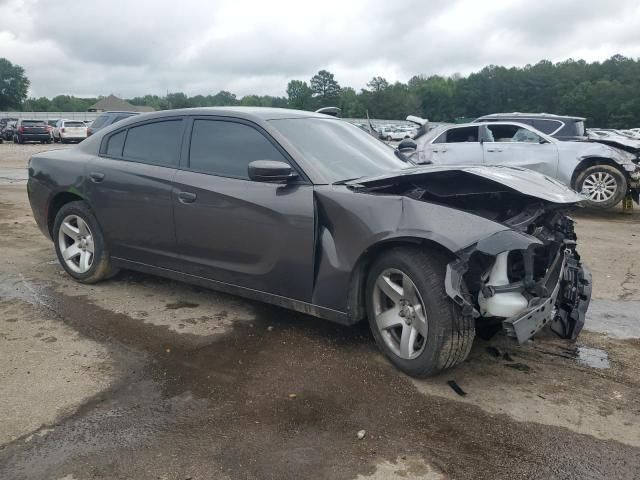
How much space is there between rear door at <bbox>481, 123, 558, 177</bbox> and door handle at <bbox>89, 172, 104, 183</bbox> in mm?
7146

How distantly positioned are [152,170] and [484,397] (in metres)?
→ 3.05

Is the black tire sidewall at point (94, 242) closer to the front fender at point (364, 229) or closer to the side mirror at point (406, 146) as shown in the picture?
the front fender at point (364, 229)

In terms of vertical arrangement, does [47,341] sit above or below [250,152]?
below

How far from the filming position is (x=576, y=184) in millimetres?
10164

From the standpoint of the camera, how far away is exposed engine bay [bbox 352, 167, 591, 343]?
3.13 meters

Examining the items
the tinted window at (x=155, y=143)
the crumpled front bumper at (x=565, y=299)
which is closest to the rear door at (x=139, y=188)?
the tinted window at (x=155, y=143)

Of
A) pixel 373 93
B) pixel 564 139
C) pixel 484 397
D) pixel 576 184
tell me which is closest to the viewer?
pixel 484 397

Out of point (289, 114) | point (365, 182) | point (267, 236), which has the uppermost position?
point (289, 114)

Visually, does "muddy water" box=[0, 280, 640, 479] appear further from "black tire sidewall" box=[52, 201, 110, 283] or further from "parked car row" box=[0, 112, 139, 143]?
"parked car row" box=[0, 112, 139, 143]

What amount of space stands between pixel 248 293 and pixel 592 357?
7.91 feet

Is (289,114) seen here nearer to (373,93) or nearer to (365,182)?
(365,182)

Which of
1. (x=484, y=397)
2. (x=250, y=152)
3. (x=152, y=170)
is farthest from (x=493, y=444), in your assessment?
(x=152, y=170)

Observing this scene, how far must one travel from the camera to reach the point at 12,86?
105m

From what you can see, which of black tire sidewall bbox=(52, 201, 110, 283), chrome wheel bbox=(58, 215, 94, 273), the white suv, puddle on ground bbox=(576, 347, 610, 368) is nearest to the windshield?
puddle on ground bbox=(576, 347, 610, 368)
